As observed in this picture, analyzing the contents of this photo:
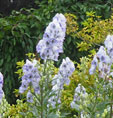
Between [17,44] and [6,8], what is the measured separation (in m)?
3.03

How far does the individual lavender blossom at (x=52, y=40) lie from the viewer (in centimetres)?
233

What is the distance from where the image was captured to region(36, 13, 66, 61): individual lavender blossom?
7.66ft

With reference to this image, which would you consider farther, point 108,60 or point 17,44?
point 17,44

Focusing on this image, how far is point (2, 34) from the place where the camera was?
5.65m

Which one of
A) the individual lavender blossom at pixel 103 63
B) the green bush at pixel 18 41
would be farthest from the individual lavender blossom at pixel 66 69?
the green bush at pixel 18 41

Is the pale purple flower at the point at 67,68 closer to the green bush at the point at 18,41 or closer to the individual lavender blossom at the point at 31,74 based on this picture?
the individual lavender blossom at the point at 31,74

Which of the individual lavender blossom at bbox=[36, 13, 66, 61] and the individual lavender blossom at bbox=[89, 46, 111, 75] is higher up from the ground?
the individual lavender blossom at bbox=[36, 13, 66, 61]

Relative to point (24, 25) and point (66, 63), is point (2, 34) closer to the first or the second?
point (24, 25)

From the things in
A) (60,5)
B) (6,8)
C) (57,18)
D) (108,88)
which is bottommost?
(108,88)

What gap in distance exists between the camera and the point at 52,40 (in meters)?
2.38

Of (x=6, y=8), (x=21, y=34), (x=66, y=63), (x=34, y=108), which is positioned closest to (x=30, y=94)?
(x=34, y=108)

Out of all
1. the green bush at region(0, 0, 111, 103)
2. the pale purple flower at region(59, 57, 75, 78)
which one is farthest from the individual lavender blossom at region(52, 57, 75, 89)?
the green bush at region(0, 0, 111, 103)

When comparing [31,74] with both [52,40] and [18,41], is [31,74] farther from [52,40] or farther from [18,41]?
[18,41]

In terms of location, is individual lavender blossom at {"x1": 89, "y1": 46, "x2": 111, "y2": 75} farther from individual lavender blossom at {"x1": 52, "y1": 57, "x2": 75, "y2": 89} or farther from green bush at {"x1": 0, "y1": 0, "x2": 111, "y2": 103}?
green bush at {"x1": 0, "y1": 0, "x2": 111, "y2": 103}
